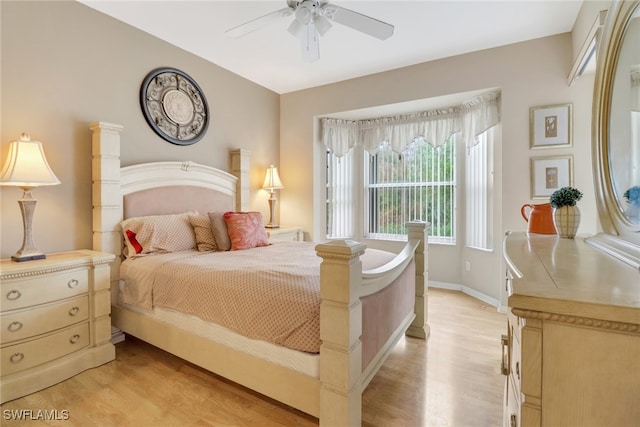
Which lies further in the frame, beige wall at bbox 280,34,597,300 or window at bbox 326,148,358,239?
window at bbox 326,148,358,239

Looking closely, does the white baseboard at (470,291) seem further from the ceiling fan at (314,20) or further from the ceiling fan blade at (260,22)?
the ceiling fan blade at (260,22)

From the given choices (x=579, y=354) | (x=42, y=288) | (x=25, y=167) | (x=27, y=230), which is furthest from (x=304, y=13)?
(x=42, y=288)

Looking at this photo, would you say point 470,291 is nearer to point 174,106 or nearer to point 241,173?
point 241,173

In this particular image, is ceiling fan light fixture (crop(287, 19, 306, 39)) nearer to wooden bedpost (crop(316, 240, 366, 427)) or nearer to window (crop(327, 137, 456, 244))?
wooden bedpost (crop(316, 240, 366, 427))

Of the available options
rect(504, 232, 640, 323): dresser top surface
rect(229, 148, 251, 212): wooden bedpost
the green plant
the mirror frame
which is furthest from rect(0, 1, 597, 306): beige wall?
rect(504, 232, 640, 323): dresser top surface

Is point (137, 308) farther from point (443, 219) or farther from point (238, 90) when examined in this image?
point (443, 219)

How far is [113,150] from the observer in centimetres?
251

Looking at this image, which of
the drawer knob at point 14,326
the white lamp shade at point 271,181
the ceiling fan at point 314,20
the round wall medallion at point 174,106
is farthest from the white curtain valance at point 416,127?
the drawer knob at point 14,326

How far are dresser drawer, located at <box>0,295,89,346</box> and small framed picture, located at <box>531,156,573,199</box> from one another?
3970mm

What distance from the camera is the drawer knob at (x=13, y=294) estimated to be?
5.93 ft

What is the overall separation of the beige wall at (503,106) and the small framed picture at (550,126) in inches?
2.1

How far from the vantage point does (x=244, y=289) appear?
5.64ft

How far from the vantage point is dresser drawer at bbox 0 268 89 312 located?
181cm

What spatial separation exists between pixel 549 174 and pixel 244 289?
3.01 metres
